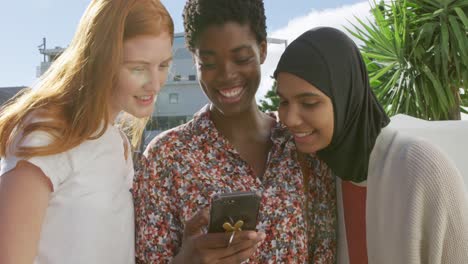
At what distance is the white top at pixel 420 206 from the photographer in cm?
202

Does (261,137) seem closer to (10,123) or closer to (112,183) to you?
(112,183)

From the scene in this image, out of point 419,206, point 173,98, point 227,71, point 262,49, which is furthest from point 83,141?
point 173,98

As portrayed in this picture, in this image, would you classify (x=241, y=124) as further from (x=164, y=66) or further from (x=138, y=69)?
(x=138, y=69)

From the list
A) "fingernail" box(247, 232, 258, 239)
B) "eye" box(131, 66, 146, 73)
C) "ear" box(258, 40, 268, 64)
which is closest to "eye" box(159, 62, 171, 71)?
"eye" box(131, 66, 146, 73)

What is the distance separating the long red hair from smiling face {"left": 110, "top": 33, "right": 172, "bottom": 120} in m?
0.03

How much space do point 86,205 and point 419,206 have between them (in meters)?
1.16

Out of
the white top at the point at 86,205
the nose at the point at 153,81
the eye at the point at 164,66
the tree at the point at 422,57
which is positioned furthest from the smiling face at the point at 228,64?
the tree at the point at 422,57

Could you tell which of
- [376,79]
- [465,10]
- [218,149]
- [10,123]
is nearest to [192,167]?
[218,149]

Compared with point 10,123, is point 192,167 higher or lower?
lower

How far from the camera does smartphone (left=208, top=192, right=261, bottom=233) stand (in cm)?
208

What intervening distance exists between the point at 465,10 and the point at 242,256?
365 inches

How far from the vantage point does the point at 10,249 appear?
6.19ft

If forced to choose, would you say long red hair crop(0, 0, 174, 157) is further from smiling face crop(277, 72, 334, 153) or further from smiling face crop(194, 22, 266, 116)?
smiling face crop(277, 72, 334, 153)

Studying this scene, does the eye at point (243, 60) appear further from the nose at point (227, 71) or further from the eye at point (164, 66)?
the eye at point (164, 66)
